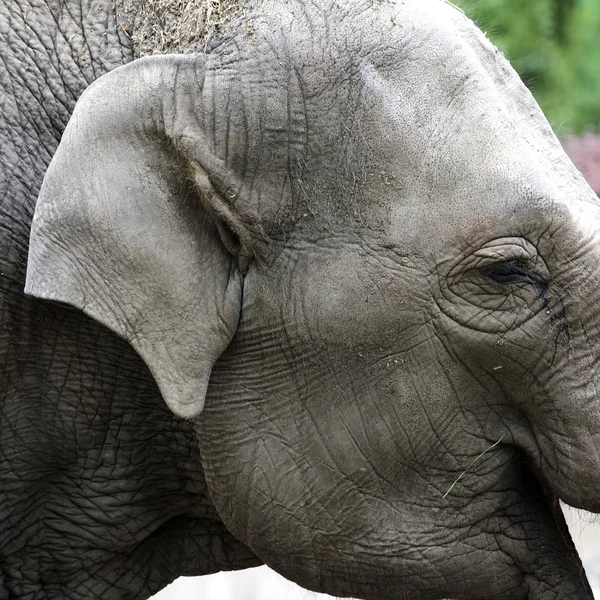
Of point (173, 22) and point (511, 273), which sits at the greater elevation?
point (173, 22)

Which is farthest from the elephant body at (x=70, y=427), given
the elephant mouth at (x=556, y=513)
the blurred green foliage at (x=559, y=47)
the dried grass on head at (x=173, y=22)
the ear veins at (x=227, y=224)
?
the blurred green foliage at (x=559, y=47)

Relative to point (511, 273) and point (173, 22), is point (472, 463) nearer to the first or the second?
point (511, 273)

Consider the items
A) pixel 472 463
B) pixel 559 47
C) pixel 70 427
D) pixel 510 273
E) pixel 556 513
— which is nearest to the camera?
pixel 510 273

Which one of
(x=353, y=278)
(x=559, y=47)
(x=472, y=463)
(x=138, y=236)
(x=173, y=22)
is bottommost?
(x=559, y=47)

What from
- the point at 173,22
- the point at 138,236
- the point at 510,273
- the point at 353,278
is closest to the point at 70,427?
the point at 138,236

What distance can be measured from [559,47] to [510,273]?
14.0 metres

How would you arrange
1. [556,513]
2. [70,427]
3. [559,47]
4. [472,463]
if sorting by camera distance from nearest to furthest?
[472,463] < [556,513] < [70,427] < [559,47]

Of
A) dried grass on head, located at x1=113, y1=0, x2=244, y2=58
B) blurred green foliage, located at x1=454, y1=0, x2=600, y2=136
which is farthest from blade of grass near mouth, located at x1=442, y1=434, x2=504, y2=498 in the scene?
blurred green foliage, located at x1=454, y1=0, x2=600, y2=136

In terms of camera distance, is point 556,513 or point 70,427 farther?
point 70,427

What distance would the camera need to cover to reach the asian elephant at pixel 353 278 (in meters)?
2.90

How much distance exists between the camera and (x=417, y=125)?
2.94 meters

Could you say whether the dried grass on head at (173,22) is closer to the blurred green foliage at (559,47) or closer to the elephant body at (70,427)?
the elephant body at (70,427)

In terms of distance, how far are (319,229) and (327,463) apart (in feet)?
1.85

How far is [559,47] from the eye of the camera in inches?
640
